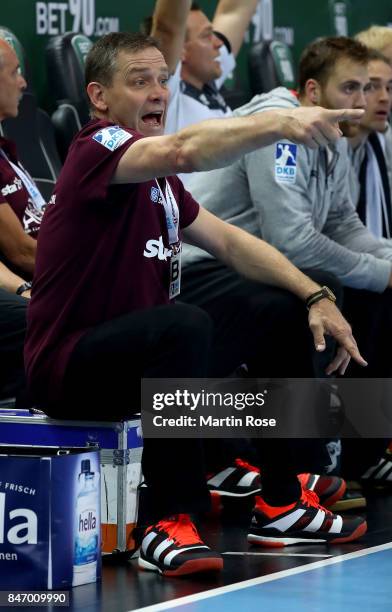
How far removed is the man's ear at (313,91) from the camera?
13.0 feet

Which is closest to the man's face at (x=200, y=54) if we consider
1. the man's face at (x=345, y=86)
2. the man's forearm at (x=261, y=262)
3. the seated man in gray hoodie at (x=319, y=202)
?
the seated man in gray hoodie at (x=319, y=202)

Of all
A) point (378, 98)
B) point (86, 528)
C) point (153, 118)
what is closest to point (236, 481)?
point (86, 528)

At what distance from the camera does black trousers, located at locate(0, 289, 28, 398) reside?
3516 mm

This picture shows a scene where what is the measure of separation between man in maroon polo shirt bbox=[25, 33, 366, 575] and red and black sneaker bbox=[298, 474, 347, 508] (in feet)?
2.32

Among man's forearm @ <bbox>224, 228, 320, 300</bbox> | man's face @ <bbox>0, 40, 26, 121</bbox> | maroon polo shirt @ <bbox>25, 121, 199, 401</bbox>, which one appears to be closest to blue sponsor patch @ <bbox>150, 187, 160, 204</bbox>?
maroon polo shirt @ <bbox>25, 121, 199, 401</bbox>

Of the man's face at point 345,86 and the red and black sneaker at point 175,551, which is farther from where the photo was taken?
the man's face at point 345,86

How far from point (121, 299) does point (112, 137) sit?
1.30 ft

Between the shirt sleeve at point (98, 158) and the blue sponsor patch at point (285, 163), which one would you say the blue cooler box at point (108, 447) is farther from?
the blue sponsor patch at point (285, 163)

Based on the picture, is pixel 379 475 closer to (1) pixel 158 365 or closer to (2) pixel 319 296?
(2) pixel 319 296

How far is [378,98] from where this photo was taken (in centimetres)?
454

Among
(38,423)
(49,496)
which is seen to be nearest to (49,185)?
(38,423)

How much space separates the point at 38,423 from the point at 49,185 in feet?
6.00

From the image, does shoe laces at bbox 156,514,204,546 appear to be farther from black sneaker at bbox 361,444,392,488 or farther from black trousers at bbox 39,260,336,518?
black sneaker at bbox 361,444,392,488

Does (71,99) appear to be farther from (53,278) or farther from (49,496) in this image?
(49,496)
